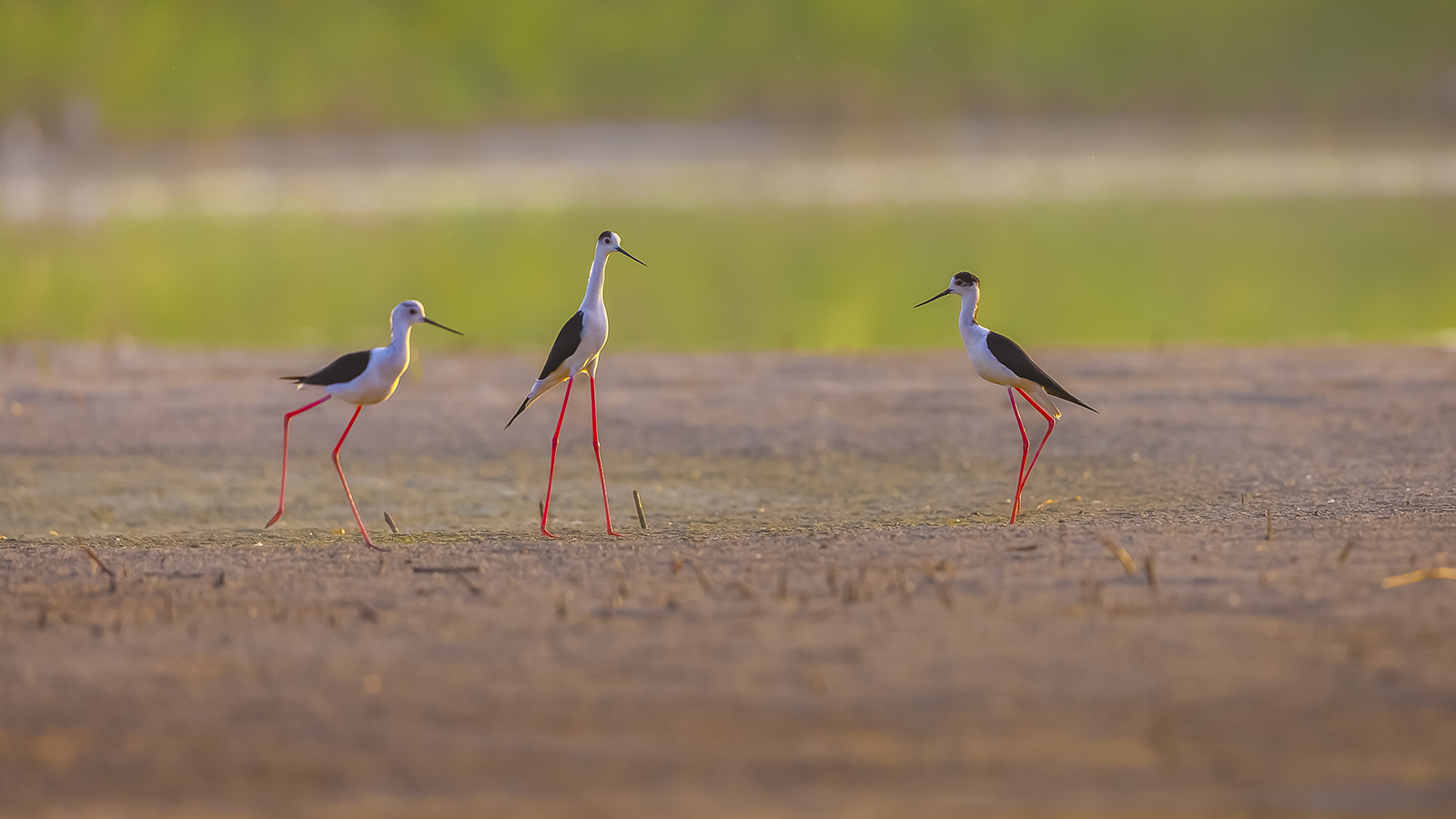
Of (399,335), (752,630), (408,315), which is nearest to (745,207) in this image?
(408,315)

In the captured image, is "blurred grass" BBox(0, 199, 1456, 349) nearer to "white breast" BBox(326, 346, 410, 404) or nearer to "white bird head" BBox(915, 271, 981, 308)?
"white bird head" BBox(915, 271, 981, 308)

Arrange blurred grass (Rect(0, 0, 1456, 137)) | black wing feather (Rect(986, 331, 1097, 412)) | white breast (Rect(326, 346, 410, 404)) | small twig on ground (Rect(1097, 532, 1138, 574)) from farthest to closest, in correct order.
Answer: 1. blurred grass (Rect(0, 0, 1456, 137))
2. black wing feather (Rect(986, 331, 1097, 412))
3. white breast (Rect(326, 346, 410, 404))
4. small twig on ground (Rect(1097, 532, 1138, 574))

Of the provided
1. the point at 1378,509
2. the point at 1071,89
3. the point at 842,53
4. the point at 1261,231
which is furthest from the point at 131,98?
the point at 1378,509

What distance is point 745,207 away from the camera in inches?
1309

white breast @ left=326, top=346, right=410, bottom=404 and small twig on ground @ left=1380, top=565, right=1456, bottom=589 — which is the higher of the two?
white breast @ left=326, top=346, right=410, bottom=404

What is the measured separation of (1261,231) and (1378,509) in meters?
21.7

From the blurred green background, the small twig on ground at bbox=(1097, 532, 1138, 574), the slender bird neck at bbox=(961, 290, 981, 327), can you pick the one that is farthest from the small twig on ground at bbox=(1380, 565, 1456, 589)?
the blurred green background

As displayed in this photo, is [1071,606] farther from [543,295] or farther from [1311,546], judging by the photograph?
[543,295]

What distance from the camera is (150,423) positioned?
33.0 ft

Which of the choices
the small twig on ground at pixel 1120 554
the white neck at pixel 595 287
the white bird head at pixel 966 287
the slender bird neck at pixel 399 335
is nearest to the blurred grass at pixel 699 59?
the white bird head at pixel 966 287

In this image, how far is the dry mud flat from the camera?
Result: 13.2 ft

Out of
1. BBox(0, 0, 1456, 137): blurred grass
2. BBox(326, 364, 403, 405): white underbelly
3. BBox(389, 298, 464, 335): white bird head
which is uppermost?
BBox(0, 0, 1456, 137): blurred grass

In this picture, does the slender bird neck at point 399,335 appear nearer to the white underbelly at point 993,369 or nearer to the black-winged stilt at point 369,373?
the black-winged stilt at point 369,373

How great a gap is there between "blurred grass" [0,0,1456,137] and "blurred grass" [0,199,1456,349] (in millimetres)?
40451
